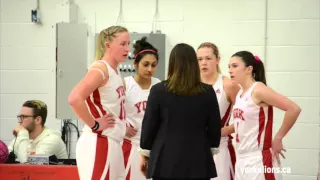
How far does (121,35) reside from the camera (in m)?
2.68

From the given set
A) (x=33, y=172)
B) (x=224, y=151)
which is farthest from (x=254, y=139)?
(x=33, y=172)

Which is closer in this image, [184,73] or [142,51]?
[184,73]

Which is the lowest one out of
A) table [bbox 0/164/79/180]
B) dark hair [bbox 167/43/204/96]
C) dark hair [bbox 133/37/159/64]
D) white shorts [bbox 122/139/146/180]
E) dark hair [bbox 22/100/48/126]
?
table [bbox 0/164/79/180]

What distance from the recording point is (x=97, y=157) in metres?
2.51

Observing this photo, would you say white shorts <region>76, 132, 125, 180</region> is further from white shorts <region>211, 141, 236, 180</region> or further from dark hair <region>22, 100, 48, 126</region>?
dark hair <region>22, 100, 48, 126</region>

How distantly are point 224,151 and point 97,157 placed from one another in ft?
3.46

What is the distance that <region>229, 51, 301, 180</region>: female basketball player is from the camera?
2725 mm

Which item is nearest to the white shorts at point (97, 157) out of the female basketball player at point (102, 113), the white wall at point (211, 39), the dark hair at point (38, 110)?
the female basketball player at point (102, 113)

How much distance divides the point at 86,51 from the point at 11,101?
3.91 feet

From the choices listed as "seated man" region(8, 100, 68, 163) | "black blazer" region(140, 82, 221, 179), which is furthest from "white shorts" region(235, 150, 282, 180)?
"seated man" region(8, 100, 68, 163)

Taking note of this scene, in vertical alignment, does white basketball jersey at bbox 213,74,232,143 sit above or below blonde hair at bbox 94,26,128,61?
below

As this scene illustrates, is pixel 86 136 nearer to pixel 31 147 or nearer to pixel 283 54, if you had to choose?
pixel 31 147

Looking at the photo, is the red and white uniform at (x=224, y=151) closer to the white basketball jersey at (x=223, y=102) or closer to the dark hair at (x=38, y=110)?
the white basketball jersey at (x=223, y=102)

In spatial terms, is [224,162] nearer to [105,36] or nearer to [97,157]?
[97,157]
